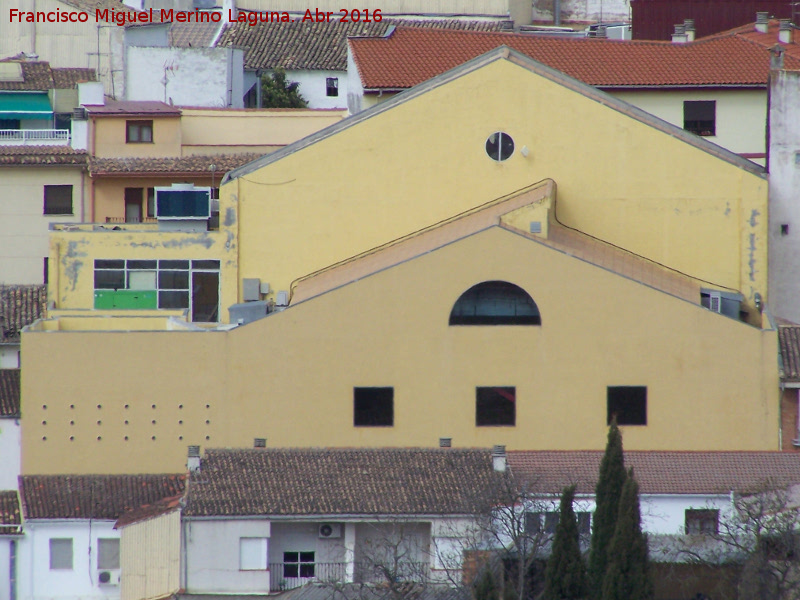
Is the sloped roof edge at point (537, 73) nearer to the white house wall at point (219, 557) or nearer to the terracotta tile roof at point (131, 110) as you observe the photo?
the terracotta tile roof at point (131, 110)

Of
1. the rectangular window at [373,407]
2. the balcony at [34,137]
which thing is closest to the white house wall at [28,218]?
the balcony at [34,137]

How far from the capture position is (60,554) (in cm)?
4775

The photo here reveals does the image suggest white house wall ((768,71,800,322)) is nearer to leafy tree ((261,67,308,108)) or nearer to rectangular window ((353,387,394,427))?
rectangular window ((353,387,394,427))

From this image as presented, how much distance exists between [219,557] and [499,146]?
16910mm

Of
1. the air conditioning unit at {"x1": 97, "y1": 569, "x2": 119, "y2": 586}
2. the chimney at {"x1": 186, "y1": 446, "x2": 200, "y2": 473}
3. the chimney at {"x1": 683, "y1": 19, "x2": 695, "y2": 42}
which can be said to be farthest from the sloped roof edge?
the chimney at {"x1": 683, "y1": 19, "x2": 695, "y2": 42}

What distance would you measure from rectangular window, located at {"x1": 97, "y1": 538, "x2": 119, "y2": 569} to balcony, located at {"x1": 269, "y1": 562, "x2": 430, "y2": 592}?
453 centimetres

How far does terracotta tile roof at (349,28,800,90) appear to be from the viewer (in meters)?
64.1

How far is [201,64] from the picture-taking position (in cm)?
7169

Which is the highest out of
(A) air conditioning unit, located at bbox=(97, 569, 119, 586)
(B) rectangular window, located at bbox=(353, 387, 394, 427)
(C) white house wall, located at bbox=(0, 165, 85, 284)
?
(C) white house wall, located at bbox=(0, 165, 85, 284)

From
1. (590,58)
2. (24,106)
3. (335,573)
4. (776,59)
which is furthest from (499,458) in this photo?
(24,106)

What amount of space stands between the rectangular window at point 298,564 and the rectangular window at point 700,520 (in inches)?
351

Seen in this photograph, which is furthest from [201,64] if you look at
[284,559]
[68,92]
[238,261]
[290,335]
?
[284,559]

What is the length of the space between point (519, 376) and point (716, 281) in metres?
8.69

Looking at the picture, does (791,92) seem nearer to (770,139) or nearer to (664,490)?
(770,139)
